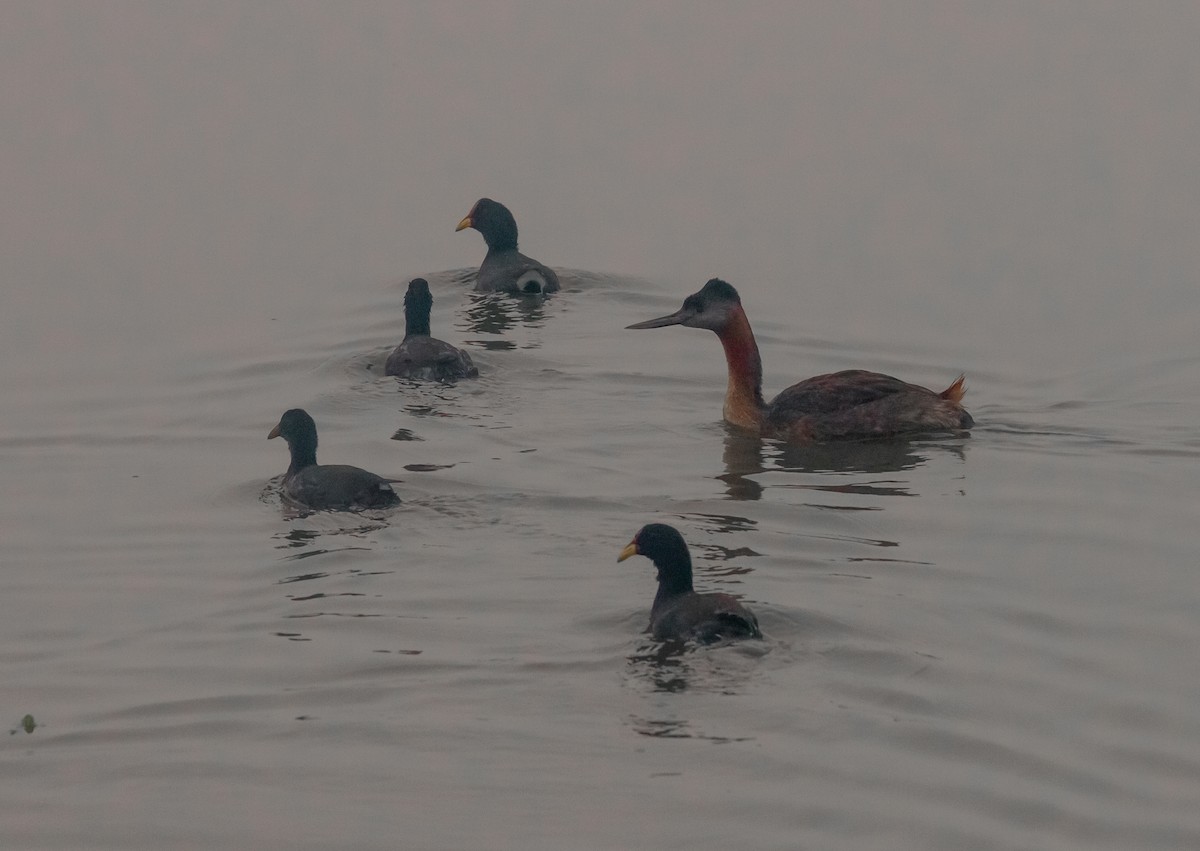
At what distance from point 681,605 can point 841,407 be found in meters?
5.36

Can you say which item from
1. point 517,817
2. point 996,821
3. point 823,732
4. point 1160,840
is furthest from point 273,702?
point 1160,840

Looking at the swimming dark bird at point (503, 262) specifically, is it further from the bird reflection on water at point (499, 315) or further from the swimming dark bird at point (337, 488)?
the swimming dark bird at point (337, 488)

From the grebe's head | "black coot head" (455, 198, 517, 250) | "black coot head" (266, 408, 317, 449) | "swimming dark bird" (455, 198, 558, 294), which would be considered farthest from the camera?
"black coot head" (455, 198, 517, 250)

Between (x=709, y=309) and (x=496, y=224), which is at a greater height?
(x=496, y=224)

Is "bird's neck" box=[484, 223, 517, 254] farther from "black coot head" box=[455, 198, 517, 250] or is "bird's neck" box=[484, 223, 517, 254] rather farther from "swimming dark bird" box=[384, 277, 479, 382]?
"swimming dark bird" box=[384, 277, 479, 382]

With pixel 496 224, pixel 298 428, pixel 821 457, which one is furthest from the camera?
pixel 496 224

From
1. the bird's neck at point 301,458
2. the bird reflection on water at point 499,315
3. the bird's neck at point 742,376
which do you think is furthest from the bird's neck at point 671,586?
the bird reflection on water at point 499,315

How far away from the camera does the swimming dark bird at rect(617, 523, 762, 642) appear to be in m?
11.1

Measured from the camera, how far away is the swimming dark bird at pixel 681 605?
1113 cm

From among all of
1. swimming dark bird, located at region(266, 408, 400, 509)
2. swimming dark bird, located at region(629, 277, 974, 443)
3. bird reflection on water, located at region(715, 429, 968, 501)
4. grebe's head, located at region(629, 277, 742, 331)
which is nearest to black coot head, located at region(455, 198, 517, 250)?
grebe's head, located at region(629, 277, 742, 331)

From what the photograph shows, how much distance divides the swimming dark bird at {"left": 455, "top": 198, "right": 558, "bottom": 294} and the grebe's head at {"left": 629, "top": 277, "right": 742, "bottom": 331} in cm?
400

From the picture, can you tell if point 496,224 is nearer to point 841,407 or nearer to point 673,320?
point 673,320

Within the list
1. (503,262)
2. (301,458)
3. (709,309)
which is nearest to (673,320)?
(709,309)

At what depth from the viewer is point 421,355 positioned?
1781 cm
